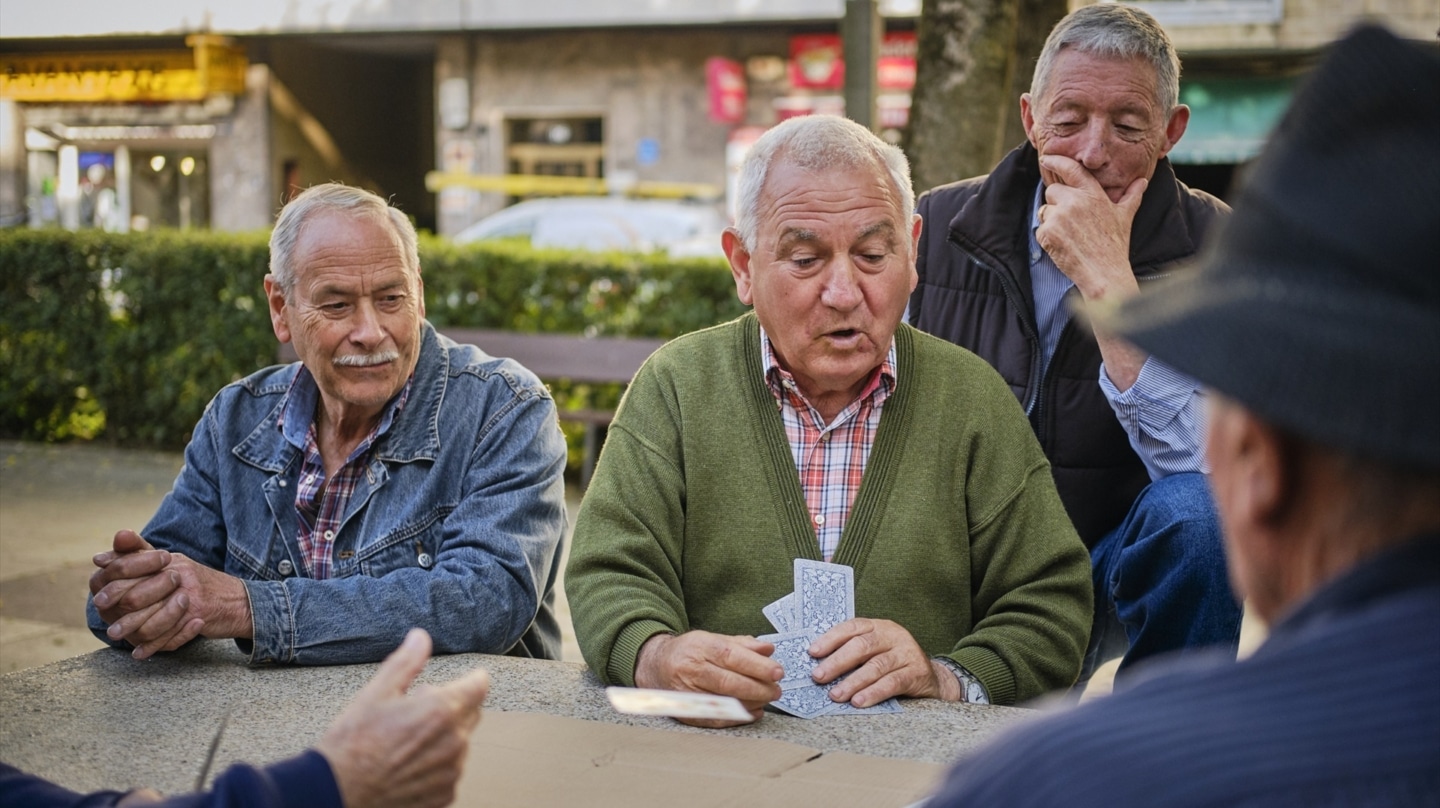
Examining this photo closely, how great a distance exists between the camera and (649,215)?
44.8 ft

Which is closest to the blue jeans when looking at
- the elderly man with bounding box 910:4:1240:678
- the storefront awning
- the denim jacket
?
the elderly man with bounding box 910:4:1240:678

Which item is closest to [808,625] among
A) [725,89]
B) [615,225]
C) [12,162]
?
[615,225]

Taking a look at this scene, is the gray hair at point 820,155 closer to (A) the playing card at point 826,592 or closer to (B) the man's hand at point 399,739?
(A) the playing card at point 826,592

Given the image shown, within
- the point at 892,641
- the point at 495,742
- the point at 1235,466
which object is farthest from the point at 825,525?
the point at 1235,466

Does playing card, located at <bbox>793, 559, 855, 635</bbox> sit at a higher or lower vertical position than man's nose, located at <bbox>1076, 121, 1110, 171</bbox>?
lower

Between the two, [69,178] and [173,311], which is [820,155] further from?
[69,178]

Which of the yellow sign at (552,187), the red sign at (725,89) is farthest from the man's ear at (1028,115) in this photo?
the red sign at (725,89)

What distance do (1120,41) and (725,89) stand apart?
1635 centimetres

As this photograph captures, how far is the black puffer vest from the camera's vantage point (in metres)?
3.16

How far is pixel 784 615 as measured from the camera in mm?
2307

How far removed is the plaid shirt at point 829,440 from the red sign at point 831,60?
16.1 meters

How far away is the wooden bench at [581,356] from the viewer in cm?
752

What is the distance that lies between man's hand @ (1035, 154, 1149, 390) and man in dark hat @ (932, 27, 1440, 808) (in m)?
2.01

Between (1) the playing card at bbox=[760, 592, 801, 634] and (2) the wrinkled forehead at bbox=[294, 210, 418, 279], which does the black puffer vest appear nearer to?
(1) the playing card at bbox=[760, 592, 801, 634]
